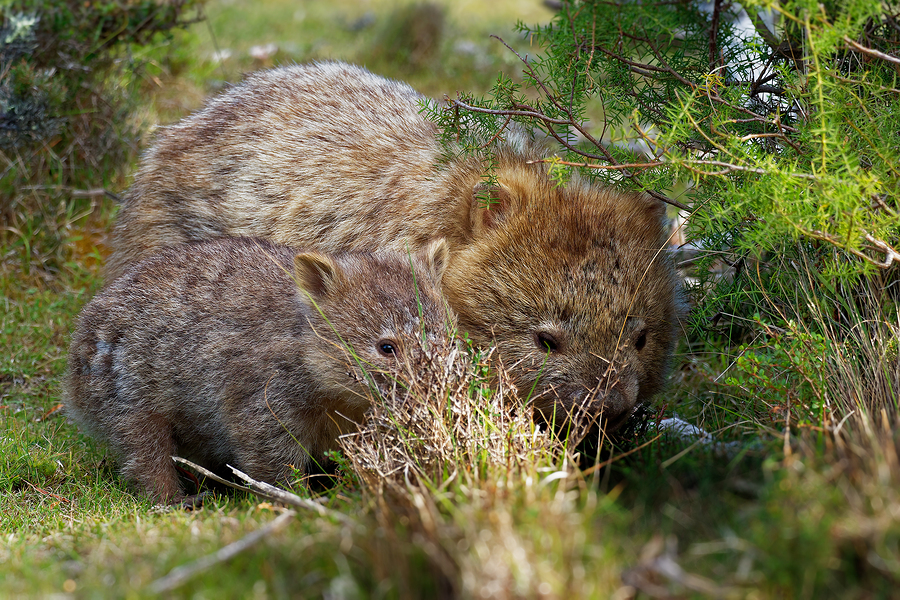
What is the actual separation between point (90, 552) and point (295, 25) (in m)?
11.4

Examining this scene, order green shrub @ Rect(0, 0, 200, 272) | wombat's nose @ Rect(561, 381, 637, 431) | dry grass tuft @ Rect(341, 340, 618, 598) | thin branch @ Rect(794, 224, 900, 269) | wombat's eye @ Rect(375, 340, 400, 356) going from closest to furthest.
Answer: dry grass tuft @ Rect(341, 340, 618, 598) → thin branch @ Rect(794, 224, 900, 269) → wombat's eye @ Rect(375, 340, 400, 356) → wombat's nose @ Rect(561, 381, 637, 431) → green shrub @ Rect(0, 0, 200, 272)

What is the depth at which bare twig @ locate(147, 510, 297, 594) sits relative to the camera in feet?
7.66

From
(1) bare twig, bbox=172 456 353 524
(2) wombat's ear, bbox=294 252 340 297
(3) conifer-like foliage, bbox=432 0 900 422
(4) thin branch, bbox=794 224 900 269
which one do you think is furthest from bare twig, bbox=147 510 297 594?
(4) thin branch, bbox=794 224 900 269

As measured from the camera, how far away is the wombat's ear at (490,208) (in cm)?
428

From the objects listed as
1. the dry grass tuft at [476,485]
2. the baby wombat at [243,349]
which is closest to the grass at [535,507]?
the dry grass tuft at [476,485]

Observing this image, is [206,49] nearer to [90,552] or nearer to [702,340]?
[702,340]

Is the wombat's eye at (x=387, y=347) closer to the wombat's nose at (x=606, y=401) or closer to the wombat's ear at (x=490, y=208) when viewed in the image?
the wombat's nose at (x=606, y=401)

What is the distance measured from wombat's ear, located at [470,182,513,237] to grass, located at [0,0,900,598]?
1021 millimetres

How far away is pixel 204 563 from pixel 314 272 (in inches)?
69.4

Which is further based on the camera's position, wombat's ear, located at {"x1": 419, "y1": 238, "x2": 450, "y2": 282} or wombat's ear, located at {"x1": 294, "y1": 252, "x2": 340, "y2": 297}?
wombat's ear, located at {"x1": 419, "y1": 238, "x2": 450, "y2": 282}

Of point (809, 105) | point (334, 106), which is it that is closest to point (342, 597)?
point (809, 105)

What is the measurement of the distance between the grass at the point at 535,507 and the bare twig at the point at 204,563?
0.03m

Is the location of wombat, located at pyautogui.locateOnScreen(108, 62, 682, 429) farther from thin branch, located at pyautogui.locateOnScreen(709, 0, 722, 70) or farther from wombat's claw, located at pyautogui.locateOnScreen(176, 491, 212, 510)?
wombat's claw, located at pyautogui.locateOnScreen(176, 491, 212, 510)

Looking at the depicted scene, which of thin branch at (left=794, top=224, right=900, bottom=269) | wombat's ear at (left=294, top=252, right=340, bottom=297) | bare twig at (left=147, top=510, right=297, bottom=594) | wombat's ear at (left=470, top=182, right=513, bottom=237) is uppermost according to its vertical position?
thin branch at (left=794, top=224, right=900, bottom=269)
